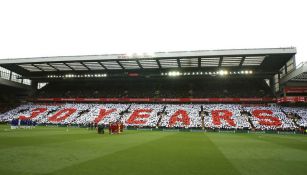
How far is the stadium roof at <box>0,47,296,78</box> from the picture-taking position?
154 ft

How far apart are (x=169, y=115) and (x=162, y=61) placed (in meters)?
11.2

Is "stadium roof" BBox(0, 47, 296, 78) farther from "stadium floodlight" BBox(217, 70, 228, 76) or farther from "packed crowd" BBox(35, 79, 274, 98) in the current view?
"packed crowd" BBox(35, 79, 274, 98)

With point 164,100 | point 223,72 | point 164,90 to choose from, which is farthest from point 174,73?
point 223,72

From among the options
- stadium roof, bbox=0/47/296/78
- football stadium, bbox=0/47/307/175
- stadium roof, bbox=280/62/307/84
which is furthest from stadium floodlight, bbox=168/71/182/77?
stadium roof, bbox=280/62/307/84

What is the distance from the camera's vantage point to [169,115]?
170 feet

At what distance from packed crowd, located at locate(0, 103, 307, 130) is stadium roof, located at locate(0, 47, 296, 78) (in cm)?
869

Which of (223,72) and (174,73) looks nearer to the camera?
(223,72)

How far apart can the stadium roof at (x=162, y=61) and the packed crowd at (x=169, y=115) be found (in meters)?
8.69

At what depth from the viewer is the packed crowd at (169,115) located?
4622cm

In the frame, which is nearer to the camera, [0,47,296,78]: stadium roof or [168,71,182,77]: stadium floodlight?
[0,47,296,78]: stadium roof

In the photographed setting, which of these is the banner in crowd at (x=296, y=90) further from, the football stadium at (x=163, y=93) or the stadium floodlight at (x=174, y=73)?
the stadium floodlight at (x=174, y=73)

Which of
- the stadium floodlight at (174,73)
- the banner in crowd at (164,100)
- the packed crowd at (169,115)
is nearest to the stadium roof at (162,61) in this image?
the stadium floodlight at (174,73)

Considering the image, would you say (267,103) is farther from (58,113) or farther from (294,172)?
(294,172)

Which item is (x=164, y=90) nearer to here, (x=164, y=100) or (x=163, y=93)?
(x=163, y=93)
